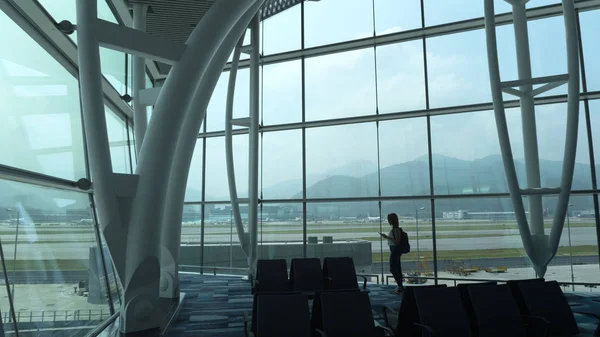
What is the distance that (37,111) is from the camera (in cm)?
611

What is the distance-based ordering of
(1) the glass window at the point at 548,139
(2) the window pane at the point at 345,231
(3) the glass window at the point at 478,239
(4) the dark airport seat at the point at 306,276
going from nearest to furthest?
1. (4) the dark airport seat at the point at 306,276
2. (1) the glass window at the point at 548,139
3. (3) the glass window at the point at 478,239
4. (2) the window pane at the point at 345,231

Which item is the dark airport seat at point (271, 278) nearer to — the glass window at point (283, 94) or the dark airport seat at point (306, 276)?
the dark airport seat at point (306, 276)

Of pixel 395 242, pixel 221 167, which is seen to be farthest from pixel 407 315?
pixel 221 167

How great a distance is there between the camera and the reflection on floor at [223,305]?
6.77 m

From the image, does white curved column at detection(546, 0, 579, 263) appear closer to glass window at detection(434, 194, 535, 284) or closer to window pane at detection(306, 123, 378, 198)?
glass window at detection(434, 194, 535, 284)

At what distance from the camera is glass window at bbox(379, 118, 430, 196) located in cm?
1145

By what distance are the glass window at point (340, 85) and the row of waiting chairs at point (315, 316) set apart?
8176 mm

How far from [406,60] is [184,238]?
9.04 m

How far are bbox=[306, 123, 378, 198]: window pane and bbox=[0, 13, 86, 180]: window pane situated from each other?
21.6 feet

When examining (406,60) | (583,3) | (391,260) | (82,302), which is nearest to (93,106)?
(82,302)

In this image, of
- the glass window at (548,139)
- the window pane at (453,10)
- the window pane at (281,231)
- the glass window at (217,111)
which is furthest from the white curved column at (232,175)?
the glass window at (548,139)

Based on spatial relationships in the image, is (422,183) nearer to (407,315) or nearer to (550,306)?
(550,306)

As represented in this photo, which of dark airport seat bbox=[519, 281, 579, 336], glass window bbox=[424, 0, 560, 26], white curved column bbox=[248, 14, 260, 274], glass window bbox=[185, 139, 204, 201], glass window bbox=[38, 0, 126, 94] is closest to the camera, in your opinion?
dark airport seat bbox=[519, 281, 579, 336]

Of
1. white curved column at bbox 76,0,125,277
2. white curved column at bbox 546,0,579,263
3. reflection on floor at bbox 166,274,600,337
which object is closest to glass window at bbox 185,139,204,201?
reflection on floor at bbox 166,274,600,337
